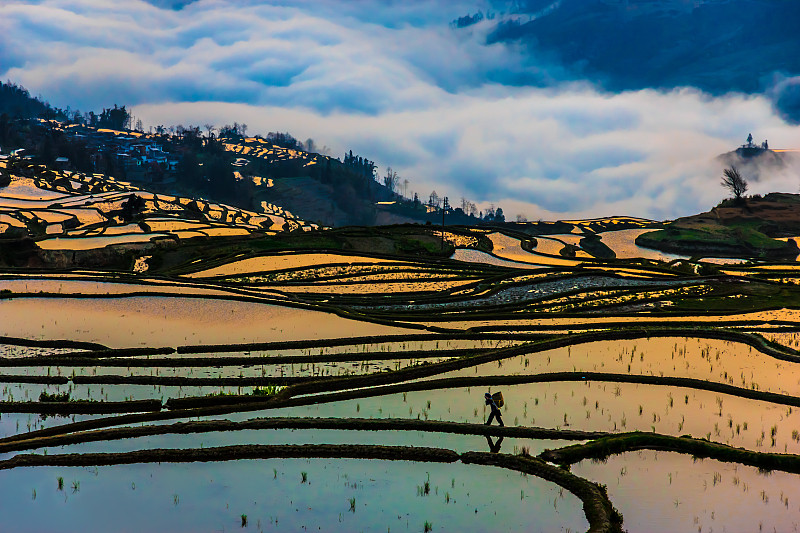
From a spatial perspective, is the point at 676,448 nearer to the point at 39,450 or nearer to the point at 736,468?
the point at 736,468

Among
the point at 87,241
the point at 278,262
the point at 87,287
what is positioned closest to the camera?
the point at 87,287

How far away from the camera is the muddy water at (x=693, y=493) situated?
10.8 meters

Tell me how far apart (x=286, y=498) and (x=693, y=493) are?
6.12 meters

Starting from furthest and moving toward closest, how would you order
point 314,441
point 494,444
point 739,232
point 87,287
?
point 739,232
point 87,287
point 314,441
point 494,444

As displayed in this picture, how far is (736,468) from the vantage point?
13.1 meters

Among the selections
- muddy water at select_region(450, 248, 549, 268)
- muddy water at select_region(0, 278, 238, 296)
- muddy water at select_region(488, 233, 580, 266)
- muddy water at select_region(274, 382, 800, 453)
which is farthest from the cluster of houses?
muddy water at select_region(274, 382, 800, 453)

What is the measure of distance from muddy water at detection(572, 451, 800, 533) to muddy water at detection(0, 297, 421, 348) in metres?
13.6

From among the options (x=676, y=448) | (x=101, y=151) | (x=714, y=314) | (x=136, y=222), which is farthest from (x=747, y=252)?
(x=101, y=151)

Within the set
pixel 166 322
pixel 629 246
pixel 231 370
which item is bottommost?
pixel 231 370

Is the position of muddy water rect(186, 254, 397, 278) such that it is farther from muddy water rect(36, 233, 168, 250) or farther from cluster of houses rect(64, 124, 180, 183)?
cluster of houses rect(64, 124, 180, 183)

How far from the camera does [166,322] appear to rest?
27.0 metres

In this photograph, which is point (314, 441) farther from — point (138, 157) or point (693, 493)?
point (138, 157)

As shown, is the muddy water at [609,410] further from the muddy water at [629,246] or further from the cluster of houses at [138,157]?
the cluster of houses at [138,157]

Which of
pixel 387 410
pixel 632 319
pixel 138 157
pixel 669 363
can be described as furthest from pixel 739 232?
pixel 138 157
